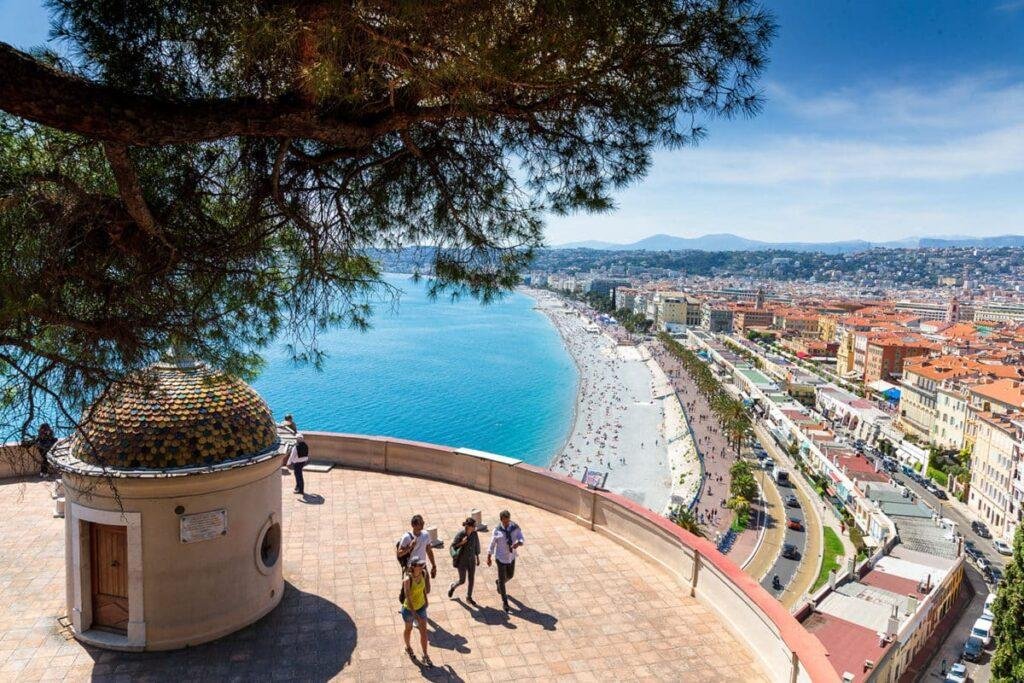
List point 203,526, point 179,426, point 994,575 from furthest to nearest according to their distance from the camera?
point 994,575 → point 179,426 → point 203,526

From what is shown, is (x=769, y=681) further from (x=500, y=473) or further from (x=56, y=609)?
(x=56, y=609)

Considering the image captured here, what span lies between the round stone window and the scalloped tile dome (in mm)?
758

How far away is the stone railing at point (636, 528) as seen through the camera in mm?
5395

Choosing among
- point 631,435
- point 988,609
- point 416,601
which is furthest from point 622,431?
point 416,601

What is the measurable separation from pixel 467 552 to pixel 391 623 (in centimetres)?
94

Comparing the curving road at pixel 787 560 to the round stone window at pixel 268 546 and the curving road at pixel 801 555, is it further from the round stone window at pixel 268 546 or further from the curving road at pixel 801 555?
the round stone window at pixel 268 546

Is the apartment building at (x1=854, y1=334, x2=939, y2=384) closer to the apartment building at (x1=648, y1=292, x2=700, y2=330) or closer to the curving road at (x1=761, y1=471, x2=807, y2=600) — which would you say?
the curving road at (x1=761, y1=471, x2=807, y2=600)

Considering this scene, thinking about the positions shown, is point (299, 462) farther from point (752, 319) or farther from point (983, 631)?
point (752, 319)

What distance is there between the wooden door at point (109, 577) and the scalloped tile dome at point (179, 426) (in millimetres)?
659

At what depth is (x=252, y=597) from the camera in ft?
20.7

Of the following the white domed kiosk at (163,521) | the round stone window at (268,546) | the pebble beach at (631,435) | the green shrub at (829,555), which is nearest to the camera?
the white domed kiosk at (163,521)

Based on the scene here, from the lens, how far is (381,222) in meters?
6.21

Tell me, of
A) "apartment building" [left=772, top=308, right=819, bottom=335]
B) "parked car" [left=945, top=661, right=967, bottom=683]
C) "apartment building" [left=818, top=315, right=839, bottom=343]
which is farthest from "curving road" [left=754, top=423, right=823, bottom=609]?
"apartment building" [left=772, top=308, right=819, bottom=335]

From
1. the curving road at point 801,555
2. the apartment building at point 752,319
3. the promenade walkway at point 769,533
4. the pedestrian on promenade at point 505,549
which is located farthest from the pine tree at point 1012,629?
the apartment building at point 752,319
